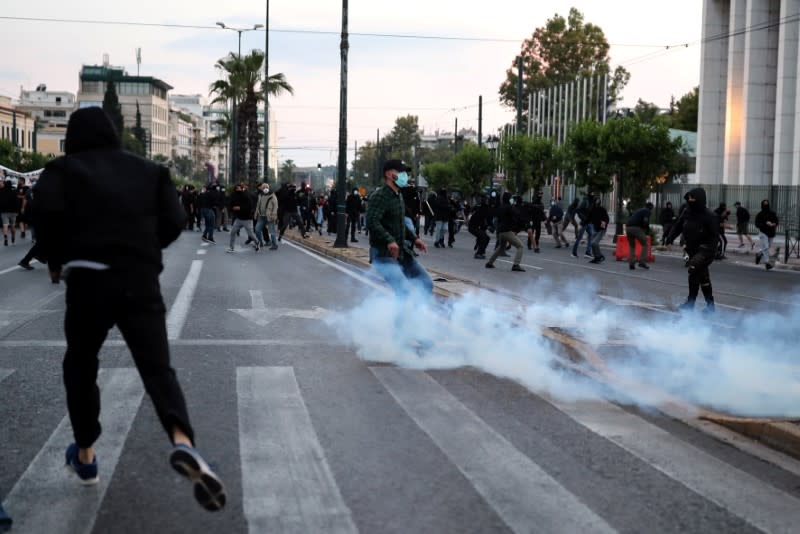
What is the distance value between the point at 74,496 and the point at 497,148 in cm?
6041

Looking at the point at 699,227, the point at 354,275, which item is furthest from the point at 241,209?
the point at 699,227

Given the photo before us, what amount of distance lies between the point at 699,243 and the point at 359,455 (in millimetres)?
9154

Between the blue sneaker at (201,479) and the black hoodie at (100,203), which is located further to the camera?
the black hoodie at (100,203)

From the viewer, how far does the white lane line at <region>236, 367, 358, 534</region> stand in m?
4.14

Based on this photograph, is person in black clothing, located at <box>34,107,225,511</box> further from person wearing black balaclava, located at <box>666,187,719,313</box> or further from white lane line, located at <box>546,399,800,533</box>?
person wearing black balaclava, located at <box>666,187,719,313</box>

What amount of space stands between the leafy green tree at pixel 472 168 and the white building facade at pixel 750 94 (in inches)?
700

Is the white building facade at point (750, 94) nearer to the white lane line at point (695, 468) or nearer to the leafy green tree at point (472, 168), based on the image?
the leafy green tree at point (472, 168)

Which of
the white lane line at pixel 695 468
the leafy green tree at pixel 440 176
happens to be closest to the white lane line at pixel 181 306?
the white lane line at pixel 695 468

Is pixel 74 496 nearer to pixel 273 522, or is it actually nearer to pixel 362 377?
pixel 273 522

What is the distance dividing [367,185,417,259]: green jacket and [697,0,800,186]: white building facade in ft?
134

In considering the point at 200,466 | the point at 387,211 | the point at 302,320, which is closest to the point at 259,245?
the point at 302,320

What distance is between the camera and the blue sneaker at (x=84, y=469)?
459cm

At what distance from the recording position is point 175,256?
886 inches

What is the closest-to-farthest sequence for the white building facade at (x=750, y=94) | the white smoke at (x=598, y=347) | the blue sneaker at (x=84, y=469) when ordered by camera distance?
the blue sneaker at (x=84, y=469), the white smoke at (x=598, y=347), the white building facade at (x=750, y=94)
